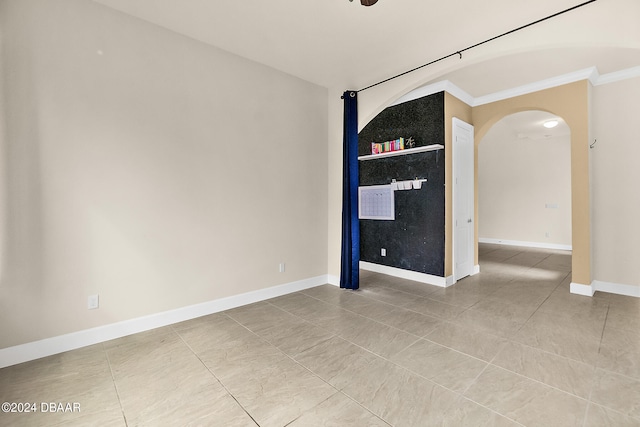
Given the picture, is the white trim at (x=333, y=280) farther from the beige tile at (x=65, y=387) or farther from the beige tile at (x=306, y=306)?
the beige tile at (x=65, y=387)

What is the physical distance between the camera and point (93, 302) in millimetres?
2521

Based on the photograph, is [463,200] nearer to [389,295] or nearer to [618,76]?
[389,295]

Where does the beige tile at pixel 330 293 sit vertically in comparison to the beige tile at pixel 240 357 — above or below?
above

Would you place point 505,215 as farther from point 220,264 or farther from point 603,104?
point 220,264

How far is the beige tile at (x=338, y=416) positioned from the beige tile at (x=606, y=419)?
1.15 meters

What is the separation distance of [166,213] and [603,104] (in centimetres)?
577

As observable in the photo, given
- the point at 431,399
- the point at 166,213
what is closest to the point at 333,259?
the point at 166,213

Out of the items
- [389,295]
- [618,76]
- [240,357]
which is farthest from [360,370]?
[618,76]

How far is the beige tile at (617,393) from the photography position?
1.71m

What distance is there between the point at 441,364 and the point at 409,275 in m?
2.48

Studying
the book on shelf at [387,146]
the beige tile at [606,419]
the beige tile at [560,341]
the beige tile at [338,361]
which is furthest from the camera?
the book on shelf at [387,146]

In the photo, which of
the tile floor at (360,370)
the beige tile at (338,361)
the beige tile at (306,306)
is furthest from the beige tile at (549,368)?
the beige tile at (306,306)

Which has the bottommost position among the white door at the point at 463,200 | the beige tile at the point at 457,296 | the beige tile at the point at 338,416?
the beige tile at the point at 338,416

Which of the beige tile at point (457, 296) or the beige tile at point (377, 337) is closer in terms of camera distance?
the beige tile at point (377, 337)
